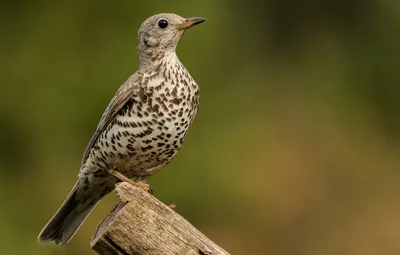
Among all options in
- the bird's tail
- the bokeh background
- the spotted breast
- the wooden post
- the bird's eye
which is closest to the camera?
the wooden post

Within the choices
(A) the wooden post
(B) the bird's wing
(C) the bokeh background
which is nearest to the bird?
(B) the bird's wing

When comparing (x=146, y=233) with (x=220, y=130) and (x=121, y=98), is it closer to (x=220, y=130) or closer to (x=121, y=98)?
(x=121, y=98)

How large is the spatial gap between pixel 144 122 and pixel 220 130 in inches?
226

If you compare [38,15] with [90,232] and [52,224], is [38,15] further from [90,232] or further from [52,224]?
[52,224]

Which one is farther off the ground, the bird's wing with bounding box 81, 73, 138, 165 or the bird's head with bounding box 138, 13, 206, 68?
the bird's head with bounding box 138, 13, 206, 68

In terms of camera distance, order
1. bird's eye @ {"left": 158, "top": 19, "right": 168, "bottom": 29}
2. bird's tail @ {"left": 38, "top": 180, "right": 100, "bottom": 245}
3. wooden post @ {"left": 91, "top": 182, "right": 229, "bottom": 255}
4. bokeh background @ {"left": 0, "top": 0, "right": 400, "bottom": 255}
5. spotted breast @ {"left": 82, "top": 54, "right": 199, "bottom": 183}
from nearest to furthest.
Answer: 1. wooden post @ {"left": 91, "top": 182, "right": 229, "bottom": 255}
2. spotted breast @ {"left": 82, "top": 54, "right": 199, "bottom": 183}
3. bird's eye @ {"left": 158, "top": 19, "right": 168, "bottom": 29}
4. bird's tail @ {"left": 38, "top": 180, "right": 100, "bottom": 245}
5. bokeh background @ {"left": 0, "top": 0, "right": 400, "bottom": 255}

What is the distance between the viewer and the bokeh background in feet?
34.3

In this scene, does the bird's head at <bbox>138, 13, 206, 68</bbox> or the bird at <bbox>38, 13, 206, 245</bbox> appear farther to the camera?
the bird's head at <bbox>138, 13, 206, 68</bbox>

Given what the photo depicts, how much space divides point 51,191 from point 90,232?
57cm

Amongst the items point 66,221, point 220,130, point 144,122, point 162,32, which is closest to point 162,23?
point 162,32

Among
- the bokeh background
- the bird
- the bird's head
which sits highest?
the bird's head

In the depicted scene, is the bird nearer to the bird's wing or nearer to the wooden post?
the bird's wing

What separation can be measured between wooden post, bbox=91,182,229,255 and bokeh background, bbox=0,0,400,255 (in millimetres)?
4496

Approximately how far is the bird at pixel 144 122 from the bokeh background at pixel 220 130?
3.18 metres
